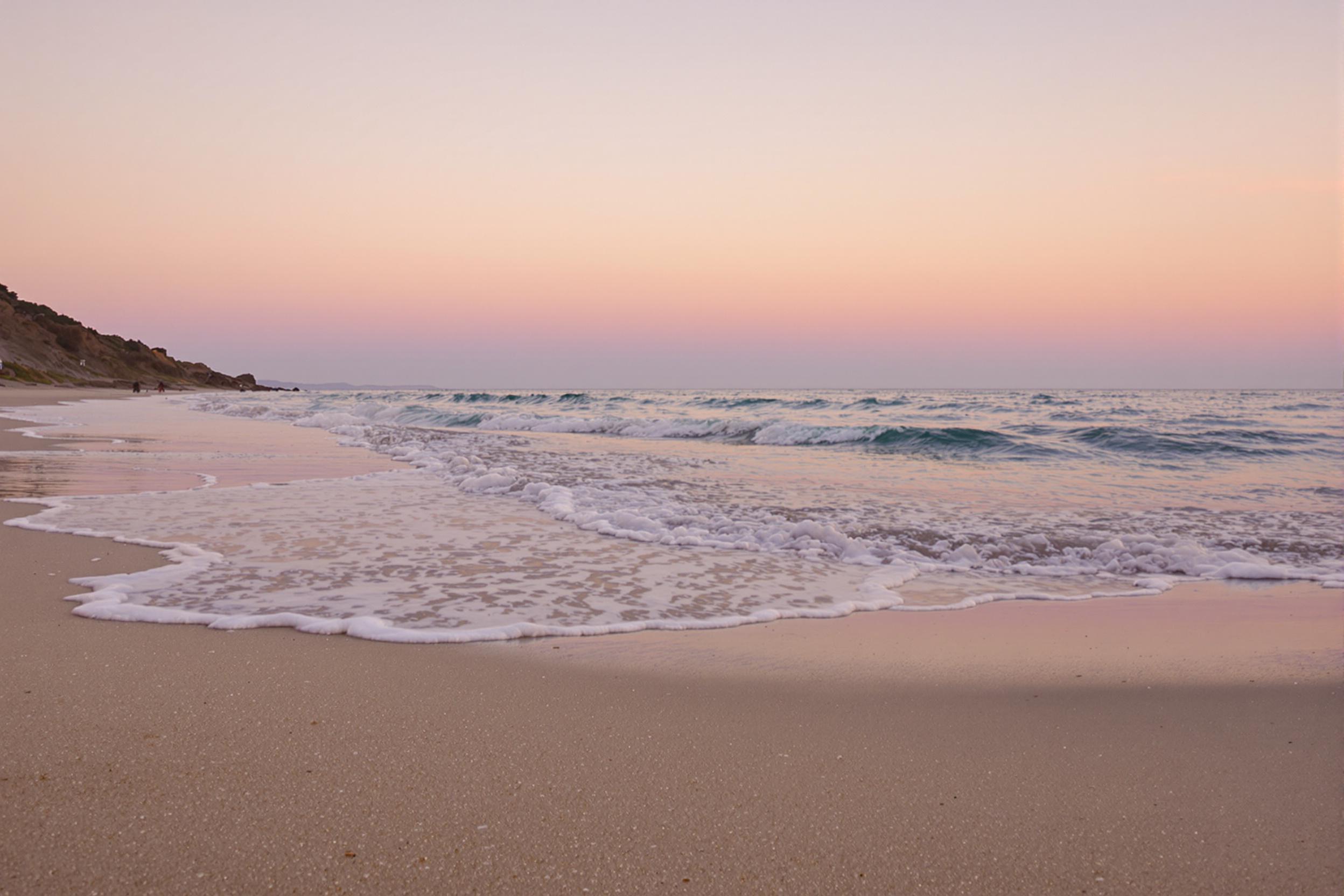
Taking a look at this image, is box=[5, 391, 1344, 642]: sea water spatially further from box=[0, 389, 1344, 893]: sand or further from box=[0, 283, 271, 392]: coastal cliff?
box=[0, 283, 271, 392]: coastal cliff

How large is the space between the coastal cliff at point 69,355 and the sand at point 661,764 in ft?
185

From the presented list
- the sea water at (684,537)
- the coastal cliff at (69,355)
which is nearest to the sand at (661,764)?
the sea water at (684,537)

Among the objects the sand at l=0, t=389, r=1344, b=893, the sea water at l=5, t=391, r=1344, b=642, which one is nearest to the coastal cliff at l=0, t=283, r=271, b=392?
the sea water at l=5, t=391, r=1344, b=642

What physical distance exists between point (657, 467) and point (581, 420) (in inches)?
600

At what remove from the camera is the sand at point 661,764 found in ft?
6.18

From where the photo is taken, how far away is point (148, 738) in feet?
8.06

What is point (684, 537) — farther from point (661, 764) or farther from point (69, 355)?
point (69, 355)

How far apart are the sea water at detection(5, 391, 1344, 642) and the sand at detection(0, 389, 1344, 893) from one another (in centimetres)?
62

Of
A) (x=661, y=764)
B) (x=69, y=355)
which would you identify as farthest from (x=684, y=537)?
(x=69, y=355)

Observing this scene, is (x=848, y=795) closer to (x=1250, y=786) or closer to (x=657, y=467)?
(x=1250, y=786)

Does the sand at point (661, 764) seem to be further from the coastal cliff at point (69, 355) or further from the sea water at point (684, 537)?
the coastal cliff at point (69, 355)

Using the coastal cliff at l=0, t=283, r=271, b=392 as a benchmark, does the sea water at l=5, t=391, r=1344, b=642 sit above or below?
below

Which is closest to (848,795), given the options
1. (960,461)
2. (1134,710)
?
(1134,710)

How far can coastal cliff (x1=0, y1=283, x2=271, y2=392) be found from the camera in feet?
185
